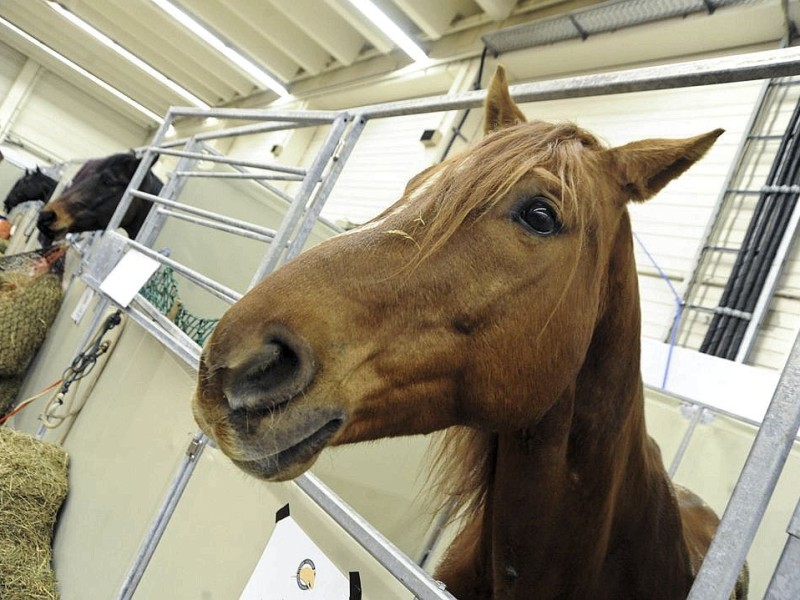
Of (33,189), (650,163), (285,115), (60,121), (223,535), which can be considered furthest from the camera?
(60,121)

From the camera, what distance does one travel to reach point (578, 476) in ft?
3.63

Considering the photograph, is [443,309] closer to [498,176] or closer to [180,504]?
[498,176]

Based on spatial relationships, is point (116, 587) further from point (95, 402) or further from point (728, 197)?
point (728, 197)

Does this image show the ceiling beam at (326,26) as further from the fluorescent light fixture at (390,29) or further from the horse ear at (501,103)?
the horse ear at (501,103)

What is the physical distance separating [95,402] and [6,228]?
5845 mm

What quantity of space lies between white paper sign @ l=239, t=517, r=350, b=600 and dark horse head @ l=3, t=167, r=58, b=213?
24.7ft

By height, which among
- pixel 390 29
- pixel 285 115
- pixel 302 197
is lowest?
pixel 302 197

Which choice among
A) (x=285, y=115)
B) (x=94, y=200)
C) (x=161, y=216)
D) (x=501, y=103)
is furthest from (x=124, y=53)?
(x=501, y=103)

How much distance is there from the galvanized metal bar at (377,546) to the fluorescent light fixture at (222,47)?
10248mm

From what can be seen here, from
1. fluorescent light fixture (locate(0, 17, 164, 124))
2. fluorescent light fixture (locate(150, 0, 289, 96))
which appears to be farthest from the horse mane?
fluorescent light fixture (locate(0, 17, 164, 124))

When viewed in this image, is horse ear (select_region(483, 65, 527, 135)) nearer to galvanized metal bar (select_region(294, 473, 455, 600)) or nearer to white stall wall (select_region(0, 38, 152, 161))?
galvanized metal bar (select_region(294, 473, 455, 600))

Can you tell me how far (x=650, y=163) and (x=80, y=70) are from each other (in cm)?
1725

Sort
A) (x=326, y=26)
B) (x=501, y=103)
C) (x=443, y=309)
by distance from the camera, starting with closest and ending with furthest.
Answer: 1. (x=443, y=309)
2. (x=501, y=103)
3. (x=326, y=26)

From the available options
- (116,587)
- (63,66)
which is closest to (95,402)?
(116,587)
